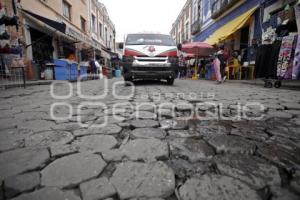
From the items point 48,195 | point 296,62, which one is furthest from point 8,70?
point 296,62

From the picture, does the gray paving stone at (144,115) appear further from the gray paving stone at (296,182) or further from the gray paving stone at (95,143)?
the gray paving stone at (296,182)

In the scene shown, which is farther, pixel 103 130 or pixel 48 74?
pixel 48 74

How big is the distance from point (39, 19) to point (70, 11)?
680cm

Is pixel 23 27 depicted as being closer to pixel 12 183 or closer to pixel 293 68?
pixel 12 183

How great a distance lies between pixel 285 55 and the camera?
17.2ft

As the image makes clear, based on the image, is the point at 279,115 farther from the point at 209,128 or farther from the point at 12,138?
the point at 12,138

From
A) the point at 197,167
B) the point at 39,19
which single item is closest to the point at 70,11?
the point at 39,19

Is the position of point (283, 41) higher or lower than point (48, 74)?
higher

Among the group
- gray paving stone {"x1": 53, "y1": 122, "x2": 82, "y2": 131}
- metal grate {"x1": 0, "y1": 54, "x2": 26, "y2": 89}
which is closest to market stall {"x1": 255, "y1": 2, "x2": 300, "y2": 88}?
gray paving stone {"x1": 53, "y1": 122, "x2": 82, "y2": 131}

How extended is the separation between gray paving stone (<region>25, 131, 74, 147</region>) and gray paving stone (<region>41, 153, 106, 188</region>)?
363 millimetres

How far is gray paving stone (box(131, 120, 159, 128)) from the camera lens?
208 centimetres

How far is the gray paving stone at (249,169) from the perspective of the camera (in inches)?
41.3

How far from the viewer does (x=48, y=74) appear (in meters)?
9.83

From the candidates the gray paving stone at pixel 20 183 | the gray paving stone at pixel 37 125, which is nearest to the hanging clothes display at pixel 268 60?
the gray paving stone at pixel 37 125
